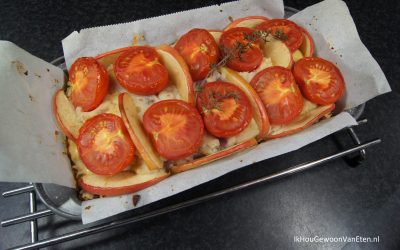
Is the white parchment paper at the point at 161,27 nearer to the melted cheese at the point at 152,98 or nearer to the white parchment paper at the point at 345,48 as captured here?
the white parchment paper at the point at 345,48

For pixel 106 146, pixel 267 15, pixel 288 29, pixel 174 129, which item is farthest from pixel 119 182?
pixel 267 15

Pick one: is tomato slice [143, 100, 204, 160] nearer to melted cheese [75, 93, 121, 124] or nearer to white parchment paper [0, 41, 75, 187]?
melted cheese [75, 93, 121, 124]

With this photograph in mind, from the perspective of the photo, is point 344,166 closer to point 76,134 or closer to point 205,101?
point 205,101

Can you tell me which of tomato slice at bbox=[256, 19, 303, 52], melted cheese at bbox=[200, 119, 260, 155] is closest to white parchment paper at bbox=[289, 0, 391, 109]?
tomato slice at bbox=[256, 19, 303, 52]

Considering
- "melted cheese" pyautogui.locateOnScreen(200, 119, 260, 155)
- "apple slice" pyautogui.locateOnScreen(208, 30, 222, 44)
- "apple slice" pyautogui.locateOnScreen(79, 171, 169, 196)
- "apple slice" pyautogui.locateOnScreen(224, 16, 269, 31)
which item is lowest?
"apple slice" pyautogui.locateOnScreen(79, 171, 169, 196)

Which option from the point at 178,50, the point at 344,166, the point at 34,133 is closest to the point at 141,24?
the point at 178,50

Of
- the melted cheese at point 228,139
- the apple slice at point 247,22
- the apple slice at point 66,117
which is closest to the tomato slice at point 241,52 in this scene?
the apple slice at point 247,22

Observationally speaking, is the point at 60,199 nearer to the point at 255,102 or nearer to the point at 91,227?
the point at 91,227
